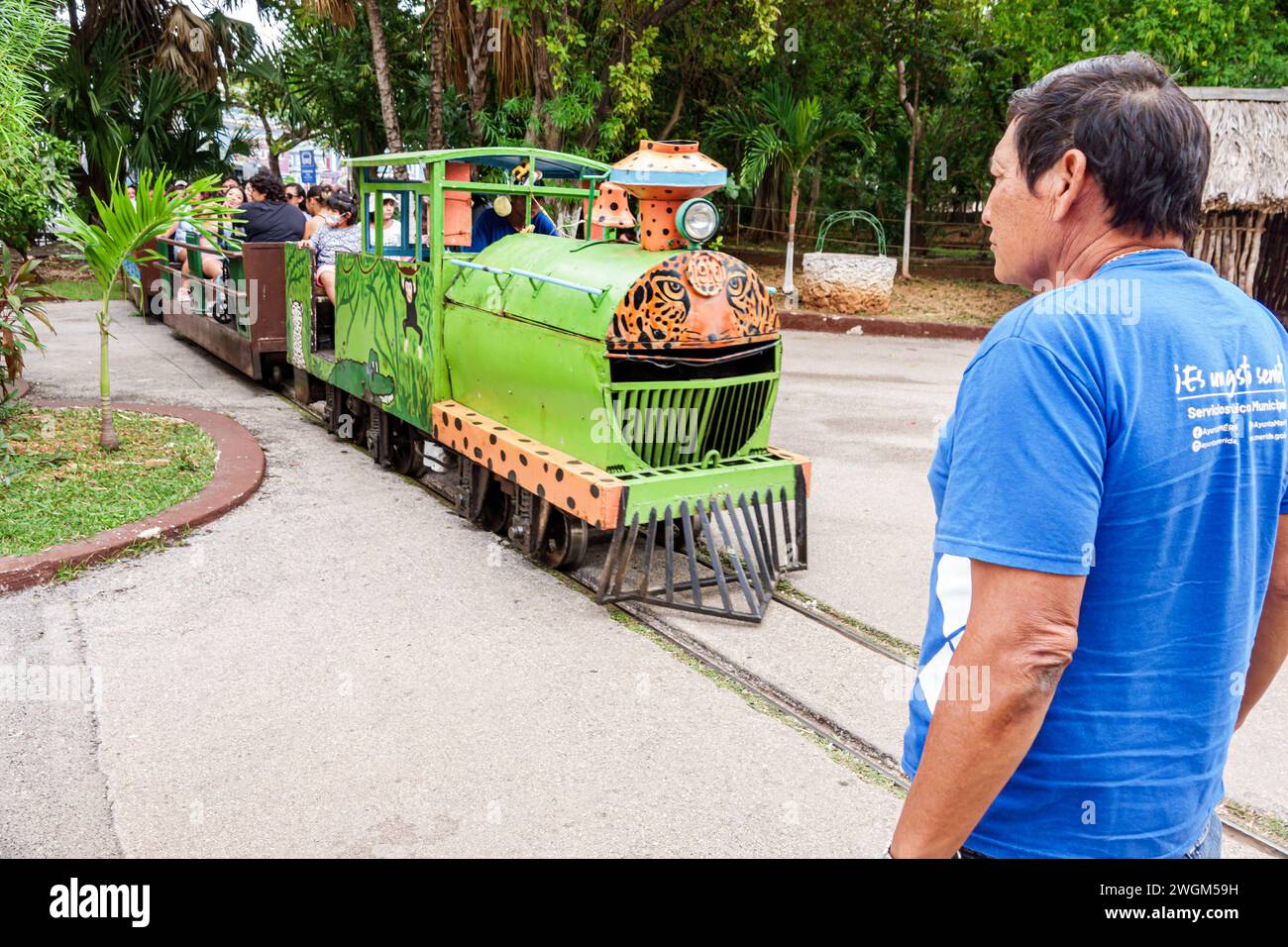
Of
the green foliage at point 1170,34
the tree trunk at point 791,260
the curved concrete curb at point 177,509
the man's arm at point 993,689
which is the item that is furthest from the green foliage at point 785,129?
the man's arm at point 993,689

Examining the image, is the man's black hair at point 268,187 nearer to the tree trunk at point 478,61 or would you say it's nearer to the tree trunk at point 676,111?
the tree trunk at point 478,61

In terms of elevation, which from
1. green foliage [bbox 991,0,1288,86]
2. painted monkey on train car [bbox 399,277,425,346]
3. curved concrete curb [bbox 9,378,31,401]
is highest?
green foliage [bbox 991,0,1288,86]

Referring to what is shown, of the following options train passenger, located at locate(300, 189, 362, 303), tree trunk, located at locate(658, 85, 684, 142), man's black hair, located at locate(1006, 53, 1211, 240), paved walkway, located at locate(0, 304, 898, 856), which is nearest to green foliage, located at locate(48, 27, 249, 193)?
tree trunk, located at locate(658, 85, 684, 142)

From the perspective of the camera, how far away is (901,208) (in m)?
23.0

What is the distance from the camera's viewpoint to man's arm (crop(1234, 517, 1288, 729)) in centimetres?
183

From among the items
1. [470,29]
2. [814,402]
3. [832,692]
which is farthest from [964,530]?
[470,29]

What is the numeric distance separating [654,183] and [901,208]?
18.4 m

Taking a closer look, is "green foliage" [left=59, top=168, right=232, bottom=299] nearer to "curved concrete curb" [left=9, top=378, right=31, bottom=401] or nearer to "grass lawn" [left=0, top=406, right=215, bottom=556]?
"grass lawn" [left=0, top=406, right=215, bottom=556]

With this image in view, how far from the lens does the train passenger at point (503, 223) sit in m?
7.76

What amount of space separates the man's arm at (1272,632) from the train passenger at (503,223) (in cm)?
620

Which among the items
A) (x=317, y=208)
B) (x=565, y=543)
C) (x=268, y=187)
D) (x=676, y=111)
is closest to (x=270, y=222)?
(x=317, y=208)

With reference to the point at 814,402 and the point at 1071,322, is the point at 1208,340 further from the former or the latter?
the point at 814,402

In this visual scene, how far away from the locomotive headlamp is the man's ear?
4167 millimetres

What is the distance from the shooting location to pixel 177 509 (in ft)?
21.7
